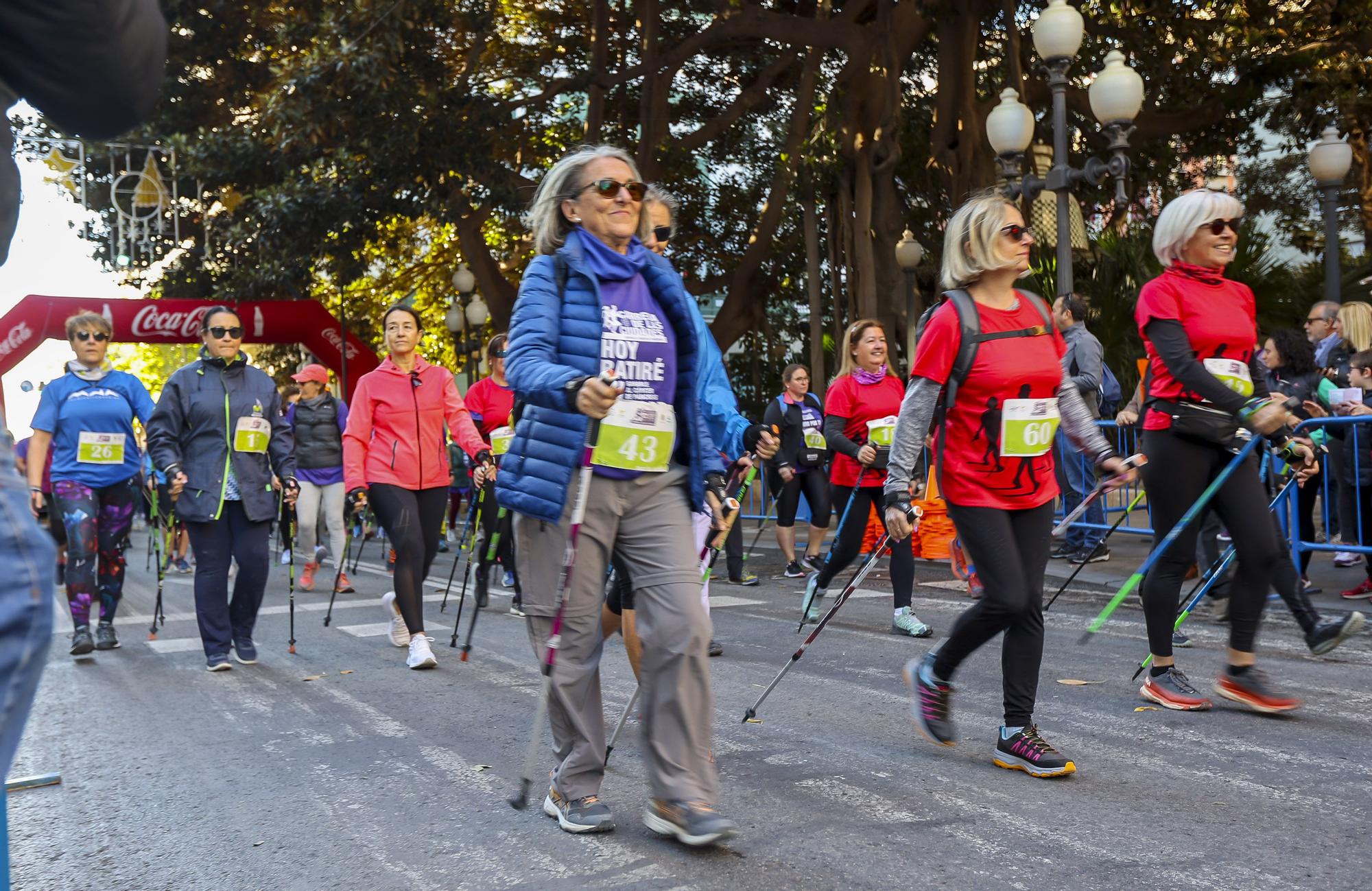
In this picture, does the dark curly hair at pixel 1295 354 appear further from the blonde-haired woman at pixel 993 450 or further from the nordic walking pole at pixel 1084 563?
the blonde-haired woman at pixel 993 450

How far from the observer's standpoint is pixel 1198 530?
535 centimetres

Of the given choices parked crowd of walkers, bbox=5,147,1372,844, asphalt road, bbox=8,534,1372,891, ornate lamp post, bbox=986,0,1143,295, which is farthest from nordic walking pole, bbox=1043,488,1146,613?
ornate lamp post, bbox=986,0,1143,295

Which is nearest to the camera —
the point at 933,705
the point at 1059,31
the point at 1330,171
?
the point at 933,705

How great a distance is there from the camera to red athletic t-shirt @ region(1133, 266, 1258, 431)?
5301 mm

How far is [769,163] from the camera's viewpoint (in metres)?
25.2

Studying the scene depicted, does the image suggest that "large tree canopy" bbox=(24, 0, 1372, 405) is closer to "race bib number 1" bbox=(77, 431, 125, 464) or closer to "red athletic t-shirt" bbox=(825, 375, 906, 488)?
"red athletic t-shirt" bbox=(825, 375, 906, 488)

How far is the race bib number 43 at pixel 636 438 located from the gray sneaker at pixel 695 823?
3.14 ft

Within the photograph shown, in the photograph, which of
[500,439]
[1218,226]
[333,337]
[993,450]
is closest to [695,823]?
[993,450]

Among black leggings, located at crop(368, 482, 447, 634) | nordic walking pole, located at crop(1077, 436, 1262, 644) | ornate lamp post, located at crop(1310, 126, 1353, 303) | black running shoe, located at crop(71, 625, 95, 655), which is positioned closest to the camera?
nordic walking pole, located at crop(1077, 436, 1262, 644)

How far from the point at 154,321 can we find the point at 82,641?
57.9 feet

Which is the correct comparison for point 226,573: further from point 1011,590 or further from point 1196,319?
point 1196,319

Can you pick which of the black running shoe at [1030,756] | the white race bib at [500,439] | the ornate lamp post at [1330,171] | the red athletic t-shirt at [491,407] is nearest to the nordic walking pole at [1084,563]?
the black running shoe at [1030,756]

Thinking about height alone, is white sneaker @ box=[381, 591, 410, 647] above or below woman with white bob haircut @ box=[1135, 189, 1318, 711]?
below

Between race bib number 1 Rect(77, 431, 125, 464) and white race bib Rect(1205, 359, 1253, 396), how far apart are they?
6346 mm
